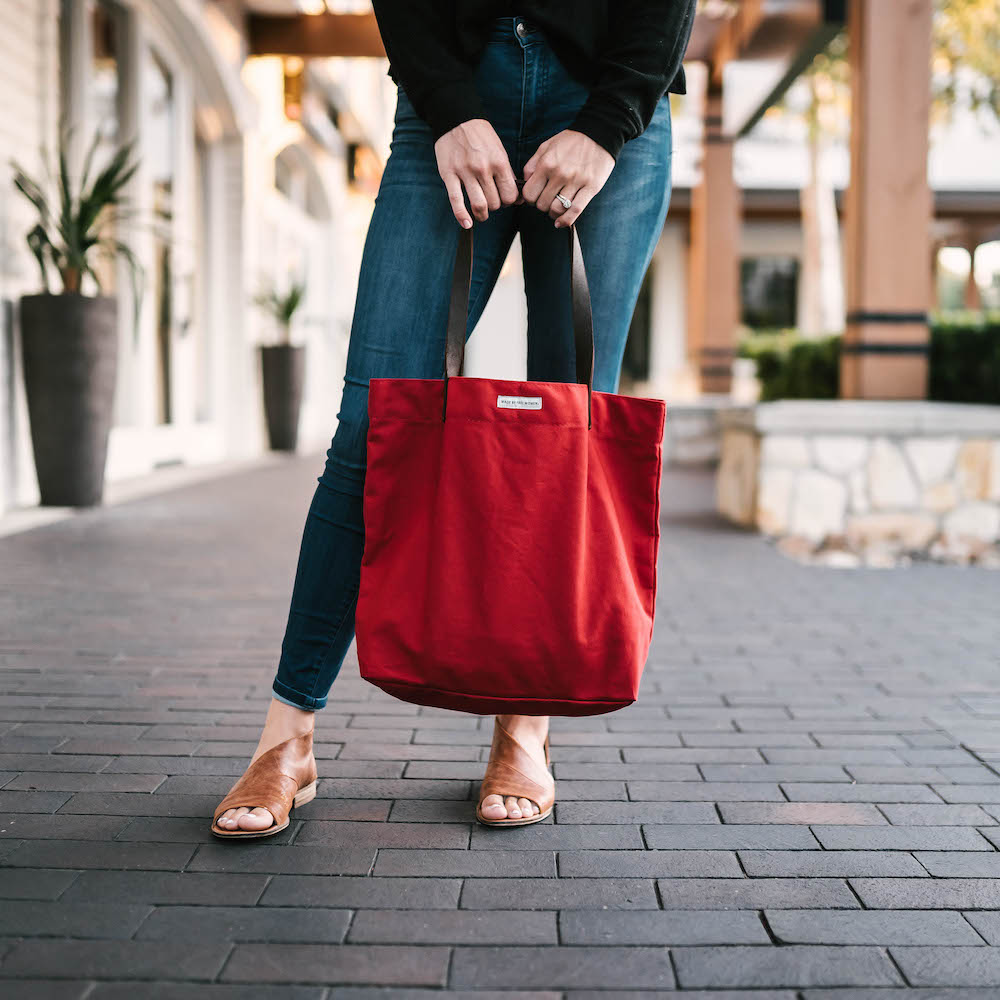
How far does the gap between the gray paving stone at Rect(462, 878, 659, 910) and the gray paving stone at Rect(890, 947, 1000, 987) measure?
311 mm

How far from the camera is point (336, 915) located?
4.44 feet

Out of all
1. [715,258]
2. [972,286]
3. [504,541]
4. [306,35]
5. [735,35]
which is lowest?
[504,541]

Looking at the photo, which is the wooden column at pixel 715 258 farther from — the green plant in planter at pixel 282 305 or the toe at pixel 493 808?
the toe at pixel 493 808

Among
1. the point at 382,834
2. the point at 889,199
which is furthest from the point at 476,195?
the point at 889,199

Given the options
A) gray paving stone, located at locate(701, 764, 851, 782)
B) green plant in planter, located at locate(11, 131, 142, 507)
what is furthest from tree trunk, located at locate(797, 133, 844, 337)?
gray paving stone, located at locate(701, 764, 851, 782)

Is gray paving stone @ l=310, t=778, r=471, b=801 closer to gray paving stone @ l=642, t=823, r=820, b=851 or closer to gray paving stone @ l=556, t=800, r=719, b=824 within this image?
gray paving stone @ l=556, t=800, r=719, b=824

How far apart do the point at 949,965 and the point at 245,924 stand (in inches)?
33.2

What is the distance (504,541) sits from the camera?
142 centimetres

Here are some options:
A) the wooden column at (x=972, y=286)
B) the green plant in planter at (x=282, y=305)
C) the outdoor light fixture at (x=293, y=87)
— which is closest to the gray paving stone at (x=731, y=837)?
the green plant in planter at (x=282, y=305)

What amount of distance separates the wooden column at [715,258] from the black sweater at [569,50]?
9.02 m

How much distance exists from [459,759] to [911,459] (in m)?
3.55

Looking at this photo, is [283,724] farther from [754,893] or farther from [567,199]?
[567,199]

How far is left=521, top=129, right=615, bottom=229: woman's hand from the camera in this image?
1.50 metres

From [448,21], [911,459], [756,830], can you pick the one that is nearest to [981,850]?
[756,830]
